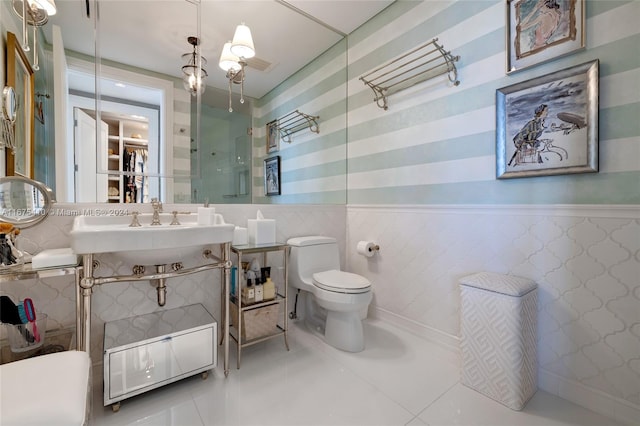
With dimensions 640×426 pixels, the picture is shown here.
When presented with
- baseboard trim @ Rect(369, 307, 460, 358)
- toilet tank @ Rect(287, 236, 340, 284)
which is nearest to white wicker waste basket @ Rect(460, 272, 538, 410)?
baseboard trim @ Rect(369, 307, 460, 358)

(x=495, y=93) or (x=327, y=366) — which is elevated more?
(x=495, y=93)

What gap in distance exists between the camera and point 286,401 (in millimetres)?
1388

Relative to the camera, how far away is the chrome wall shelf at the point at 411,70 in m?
1.82

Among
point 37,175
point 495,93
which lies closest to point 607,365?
point 495,93

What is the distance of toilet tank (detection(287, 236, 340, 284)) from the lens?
2080mm

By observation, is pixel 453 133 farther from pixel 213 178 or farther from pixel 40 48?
pixel 40 48

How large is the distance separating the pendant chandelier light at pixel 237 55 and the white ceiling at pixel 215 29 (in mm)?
45

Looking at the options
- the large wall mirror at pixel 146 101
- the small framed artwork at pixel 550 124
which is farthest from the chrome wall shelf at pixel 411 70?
the large wall mirror at pixel 146 101

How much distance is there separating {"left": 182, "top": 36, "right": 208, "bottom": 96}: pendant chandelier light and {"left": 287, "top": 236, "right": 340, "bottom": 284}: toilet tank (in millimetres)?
1285

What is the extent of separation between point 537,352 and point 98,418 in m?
2.17

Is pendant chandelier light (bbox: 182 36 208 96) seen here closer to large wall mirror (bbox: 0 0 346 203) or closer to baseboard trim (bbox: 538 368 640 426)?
large wall mirror (bbox: 0 0 346 203)

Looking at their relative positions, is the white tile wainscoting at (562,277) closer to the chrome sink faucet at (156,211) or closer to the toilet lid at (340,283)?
the toilet lid at (340,283)

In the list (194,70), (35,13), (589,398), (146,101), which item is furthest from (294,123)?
(589,398)

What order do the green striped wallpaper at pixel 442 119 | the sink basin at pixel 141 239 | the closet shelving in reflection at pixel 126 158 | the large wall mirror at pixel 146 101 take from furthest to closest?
the closet shelving in reflection at pixel 126 158 → the large wall mirror at pixel 146 101 → the green striped wallpaper at pixel 442 119 → the sink basin at pixel 141 239
